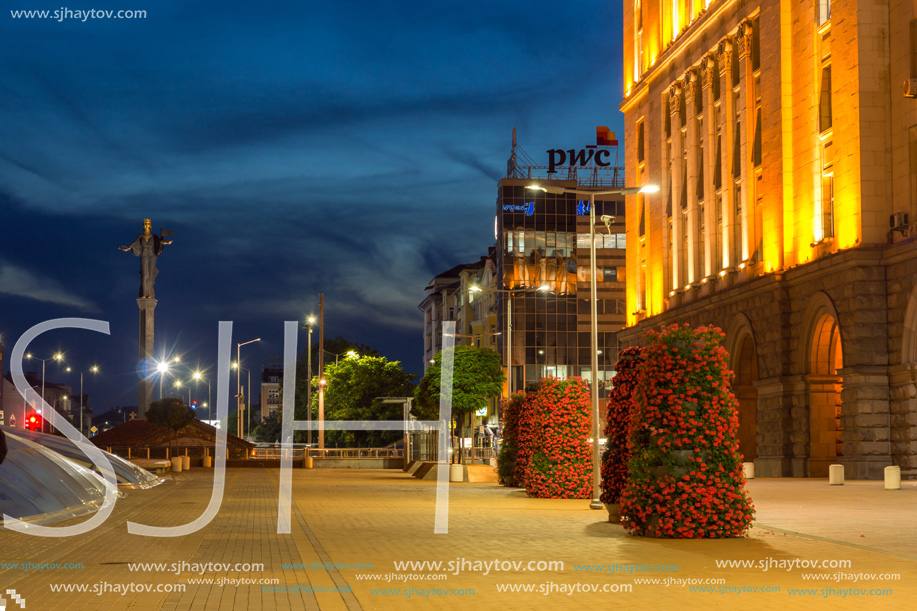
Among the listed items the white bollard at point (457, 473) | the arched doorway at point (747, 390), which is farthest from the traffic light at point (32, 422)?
the arched doorway at point (747, 390)

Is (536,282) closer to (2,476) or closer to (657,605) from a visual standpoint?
(2,476)

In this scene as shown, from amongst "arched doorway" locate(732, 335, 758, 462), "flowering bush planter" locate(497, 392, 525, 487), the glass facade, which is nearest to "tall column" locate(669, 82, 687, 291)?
"arched doorway" locate(732, 335, 758, 462)

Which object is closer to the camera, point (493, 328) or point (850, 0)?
point (850, 0)

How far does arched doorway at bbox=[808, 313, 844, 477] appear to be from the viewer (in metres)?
44.1

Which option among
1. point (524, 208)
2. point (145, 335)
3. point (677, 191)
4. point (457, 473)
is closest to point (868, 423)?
point (457, 473)

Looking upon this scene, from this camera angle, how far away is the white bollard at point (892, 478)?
3269cm

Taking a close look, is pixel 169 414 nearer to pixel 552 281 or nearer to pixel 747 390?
pixel 747 390

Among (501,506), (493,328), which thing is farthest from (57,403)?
(501,506)

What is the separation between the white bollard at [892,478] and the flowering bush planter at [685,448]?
55.5 feet

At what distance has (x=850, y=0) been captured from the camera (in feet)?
136

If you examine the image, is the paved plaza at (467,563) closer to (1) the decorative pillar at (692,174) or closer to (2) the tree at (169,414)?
(1) the decorative pillar at (692,174)

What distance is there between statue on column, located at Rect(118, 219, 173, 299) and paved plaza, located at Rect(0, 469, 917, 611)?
51566 mm

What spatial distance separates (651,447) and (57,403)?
155810mm

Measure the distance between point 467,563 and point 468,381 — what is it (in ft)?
132
